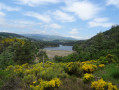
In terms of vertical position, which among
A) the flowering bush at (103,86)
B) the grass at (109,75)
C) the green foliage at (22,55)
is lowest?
the green foliage at (22,55)

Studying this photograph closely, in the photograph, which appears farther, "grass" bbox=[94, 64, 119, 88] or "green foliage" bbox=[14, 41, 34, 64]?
"green foliage" bbox=[14, 41, 34, 64]

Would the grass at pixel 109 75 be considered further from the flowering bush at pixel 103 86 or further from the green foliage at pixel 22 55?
the green foliage at pixel 22 55

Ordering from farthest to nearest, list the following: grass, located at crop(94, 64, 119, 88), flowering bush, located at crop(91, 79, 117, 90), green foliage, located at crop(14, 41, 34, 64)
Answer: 1. green foliage, located at crop(14, 41, 34, 64)
2. grass, located at crop(94, 64, 119, 88)
3. flowering bush, located at crop(91, 79, 117, 90)

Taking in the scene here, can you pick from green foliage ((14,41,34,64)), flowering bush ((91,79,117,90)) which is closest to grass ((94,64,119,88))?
flowering bush ((91,79,117,90))

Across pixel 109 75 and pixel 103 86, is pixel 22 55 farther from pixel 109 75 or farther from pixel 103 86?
pixel 103 86

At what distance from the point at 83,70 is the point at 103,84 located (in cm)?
222

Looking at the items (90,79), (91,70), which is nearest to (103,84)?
(90,79)

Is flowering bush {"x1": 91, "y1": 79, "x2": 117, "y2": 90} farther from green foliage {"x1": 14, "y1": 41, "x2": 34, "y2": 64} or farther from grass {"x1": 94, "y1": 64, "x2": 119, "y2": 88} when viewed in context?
green foliage {"x1": 14, "y1": 41, "x2": 34, "y2": 64}

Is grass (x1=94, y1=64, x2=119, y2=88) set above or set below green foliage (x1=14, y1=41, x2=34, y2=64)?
above

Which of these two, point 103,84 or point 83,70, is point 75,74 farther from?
point 103,84

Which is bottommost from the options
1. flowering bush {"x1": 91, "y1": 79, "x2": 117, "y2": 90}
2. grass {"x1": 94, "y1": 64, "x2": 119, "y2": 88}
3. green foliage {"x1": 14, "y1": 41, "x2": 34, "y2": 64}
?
green foliage {"x1": 14, "y1": 41, "x2": 34, "y2": 64}

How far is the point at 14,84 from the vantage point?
3.70 meters

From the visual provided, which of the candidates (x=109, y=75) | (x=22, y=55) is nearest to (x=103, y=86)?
(x=109, y=75)

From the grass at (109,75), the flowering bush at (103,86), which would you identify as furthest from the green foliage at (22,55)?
the flowering bush at (103,86)
